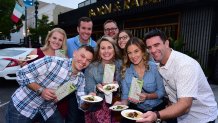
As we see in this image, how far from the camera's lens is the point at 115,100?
149 inches

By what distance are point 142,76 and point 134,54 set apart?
32 cm

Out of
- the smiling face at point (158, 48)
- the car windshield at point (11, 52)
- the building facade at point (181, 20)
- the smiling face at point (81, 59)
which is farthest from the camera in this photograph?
the building facade at point (181, 20)

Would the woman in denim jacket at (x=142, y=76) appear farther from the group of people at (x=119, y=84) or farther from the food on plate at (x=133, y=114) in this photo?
the food on plate at (x=133, y=114)

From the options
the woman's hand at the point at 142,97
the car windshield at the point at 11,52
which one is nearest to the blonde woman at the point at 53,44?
the woman's hand at the point at 142,97

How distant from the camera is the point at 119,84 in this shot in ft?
12.3

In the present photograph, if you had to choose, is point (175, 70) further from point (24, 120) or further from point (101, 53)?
point (24, 120)

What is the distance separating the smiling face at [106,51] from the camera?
3.83 m

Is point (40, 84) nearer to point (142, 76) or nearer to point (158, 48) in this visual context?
point (142, 76)

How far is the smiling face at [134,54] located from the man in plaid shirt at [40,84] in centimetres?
57

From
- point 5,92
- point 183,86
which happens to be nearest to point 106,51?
point 183,86

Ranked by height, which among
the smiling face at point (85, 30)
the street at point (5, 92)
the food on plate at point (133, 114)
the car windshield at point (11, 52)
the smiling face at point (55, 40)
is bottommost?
the street at point (5, 92)

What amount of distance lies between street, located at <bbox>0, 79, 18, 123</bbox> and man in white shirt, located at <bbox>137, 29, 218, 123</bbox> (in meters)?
4.11

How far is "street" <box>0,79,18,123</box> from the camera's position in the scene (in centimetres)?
641

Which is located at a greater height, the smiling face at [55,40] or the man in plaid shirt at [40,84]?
the smiling face at [55,40]
